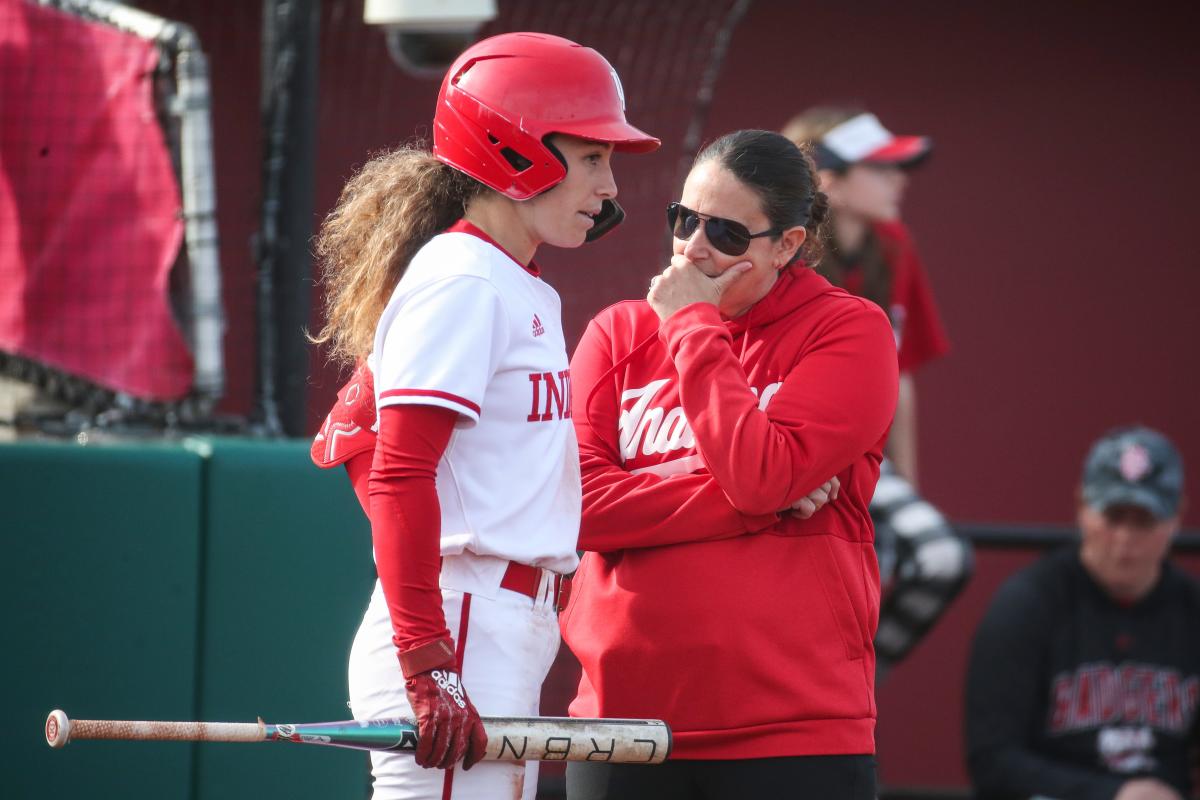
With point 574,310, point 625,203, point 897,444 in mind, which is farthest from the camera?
point 625,203

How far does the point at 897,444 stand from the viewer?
4.95 metres

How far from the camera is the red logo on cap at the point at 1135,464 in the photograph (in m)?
4.72

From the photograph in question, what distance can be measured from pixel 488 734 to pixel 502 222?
784 millimetres

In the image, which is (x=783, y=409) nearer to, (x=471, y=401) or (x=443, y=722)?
(x=471, y=401)

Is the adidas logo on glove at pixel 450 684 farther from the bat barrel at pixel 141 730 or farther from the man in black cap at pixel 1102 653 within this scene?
the man in black cap at pixel 1102 653

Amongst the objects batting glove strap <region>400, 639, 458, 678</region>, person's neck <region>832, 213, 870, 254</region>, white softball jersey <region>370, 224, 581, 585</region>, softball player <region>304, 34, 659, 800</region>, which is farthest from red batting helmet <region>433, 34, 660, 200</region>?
person's neck <region>832, 213, 870, 254</region>

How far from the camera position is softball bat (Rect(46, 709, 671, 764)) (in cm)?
227

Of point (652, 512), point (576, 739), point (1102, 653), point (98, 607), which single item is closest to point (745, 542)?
point (652, 512)

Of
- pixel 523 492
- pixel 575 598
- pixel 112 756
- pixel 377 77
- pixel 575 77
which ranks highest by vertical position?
pixel 377 77

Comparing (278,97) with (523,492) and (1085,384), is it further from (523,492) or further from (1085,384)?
(1085,384)

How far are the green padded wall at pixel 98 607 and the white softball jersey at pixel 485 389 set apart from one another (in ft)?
4.39

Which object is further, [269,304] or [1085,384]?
[1085,384]

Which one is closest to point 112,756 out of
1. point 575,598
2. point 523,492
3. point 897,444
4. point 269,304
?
point 269,304

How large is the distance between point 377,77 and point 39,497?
8.74 ft
